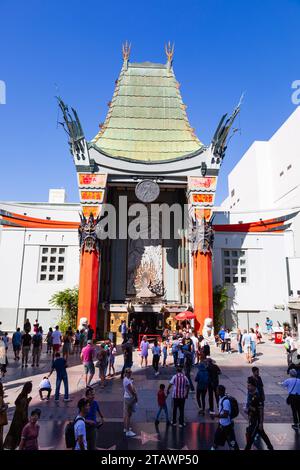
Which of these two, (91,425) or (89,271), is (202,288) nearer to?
(89,271)

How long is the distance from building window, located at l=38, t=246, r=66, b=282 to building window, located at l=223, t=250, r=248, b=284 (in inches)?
563

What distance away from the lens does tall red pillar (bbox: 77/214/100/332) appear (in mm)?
24531

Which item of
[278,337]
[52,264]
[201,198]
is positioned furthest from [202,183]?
[52,264]

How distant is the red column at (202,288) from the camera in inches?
977

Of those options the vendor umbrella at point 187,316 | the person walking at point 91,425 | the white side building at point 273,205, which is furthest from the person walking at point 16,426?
the white side building at point 273,205

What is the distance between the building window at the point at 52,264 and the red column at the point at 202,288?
1151 cm

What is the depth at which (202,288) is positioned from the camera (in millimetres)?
25250

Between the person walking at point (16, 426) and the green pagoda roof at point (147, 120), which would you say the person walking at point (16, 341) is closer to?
the person walking at point (16, 426)

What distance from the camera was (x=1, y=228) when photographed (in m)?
29.4

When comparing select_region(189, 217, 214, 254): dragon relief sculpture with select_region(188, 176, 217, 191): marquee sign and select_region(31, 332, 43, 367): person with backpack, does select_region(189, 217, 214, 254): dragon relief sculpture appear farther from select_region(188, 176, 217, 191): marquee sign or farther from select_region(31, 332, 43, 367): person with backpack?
select_region(31, 332, 43, 367): person with backpack

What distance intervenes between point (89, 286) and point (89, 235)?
3863mm
